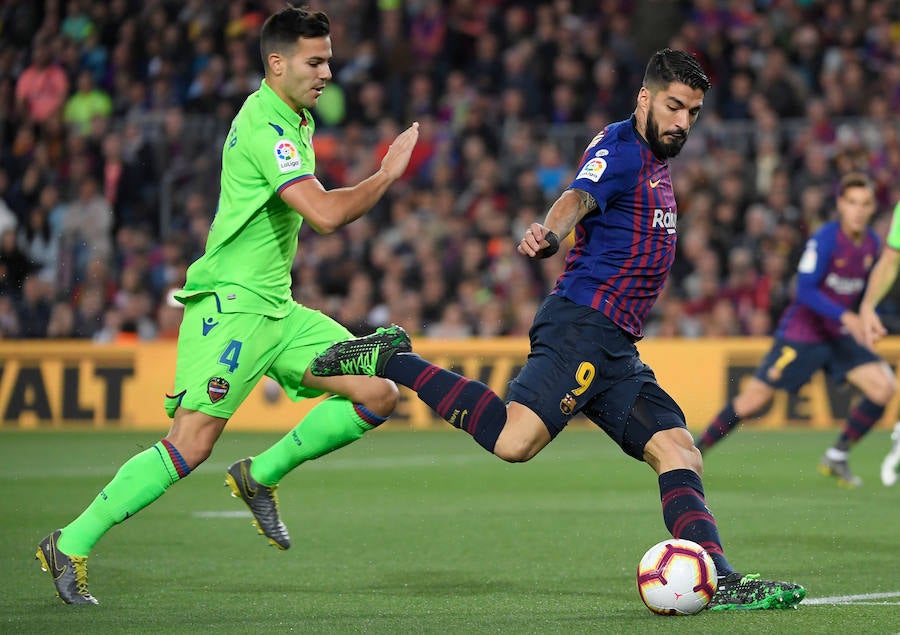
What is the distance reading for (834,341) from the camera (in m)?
11.6

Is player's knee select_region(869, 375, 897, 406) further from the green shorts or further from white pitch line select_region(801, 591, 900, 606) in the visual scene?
the green shorts

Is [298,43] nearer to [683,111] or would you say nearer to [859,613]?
[683,111]

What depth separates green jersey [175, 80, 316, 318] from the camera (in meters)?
6.35

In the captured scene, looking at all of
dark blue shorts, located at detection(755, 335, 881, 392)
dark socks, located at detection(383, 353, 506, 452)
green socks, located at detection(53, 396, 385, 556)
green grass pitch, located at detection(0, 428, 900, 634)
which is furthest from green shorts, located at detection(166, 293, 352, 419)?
dark blue shorts, located at detection(755, 335, 881, 392)

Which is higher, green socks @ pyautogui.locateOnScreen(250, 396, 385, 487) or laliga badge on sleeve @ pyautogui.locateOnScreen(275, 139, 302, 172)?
laliga badge on sleeve @ pyautogui.locateOnScreen(275, 139, 302, 172)

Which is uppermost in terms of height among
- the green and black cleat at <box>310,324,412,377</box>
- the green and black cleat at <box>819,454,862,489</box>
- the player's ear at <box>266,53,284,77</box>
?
the player's ear at <box>266,53,284,77</box>

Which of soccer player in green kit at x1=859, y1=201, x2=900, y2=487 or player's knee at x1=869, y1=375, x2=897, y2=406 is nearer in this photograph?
soccer player in green kit at x1=859, y1=201, x2=900, y2=487

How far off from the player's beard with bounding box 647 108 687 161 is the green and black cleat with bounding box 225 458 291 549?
2373 millimetres

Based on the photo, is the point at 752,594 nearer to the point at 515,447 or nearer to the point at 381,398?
the point at 515,447

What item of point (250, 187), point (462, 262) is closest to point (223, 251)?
point (250, 187)

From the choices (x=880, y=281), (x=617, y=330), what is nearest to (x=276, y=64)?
(x=617, y=330)

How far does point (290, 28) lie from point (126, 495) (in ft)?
6.68

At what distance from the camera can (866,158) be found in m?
16.7

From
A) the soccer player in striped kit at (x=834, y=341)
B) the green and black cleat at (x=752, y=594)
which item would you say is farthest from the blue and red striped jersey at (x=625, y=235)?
the soccer player in striped kit at (x=834, y=341)
